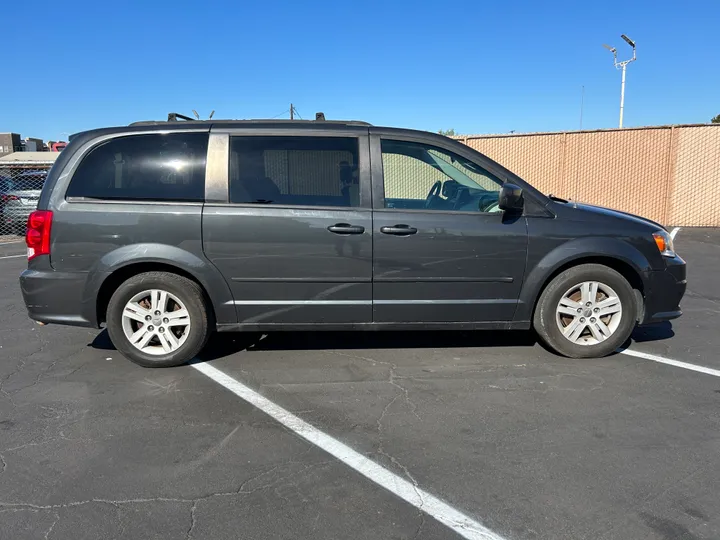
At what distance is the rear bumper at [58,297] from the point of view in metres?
4.25

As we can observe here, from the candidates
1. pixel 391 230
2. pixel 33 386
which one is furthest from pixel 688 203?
pixel 33 386

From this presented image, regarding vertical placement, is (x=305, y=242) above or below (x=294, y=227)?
below

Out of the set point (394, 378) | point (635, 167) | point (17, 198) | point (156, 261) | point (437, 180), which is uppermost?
point (635, 167)

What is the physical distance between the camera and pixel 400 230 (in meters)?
4.26

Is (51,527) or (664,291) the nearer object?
(51,527)

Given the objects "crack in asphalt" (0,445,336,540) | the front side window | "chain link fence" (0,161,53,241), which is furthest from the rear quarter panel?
"chain link fence" (0,161,53,241)

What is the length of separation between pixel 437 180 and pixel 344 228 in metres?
0.94

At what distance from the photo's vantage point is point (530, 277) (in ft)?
14.5

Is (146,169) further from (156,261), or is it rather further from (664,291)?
(664,291)

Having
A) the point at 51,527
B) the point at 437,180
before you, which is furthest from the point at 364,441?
the point at 437,180

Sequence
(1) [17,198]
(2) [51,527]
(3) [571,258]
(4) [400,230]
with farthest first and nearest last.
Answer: (1) [17,198] → (3) [571,258] → (4) [400,230] → (2) [51,527]

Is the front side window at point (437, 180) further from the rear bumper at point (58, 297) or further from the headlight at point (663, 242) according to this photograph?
the rear bumper at point (58, 297)

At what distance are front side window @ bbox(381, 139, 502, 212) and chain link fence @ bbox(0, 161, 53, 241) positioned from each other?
11.4 m

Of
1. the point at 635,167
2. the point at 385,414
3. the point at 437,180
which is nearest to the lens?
the point at 385,414
